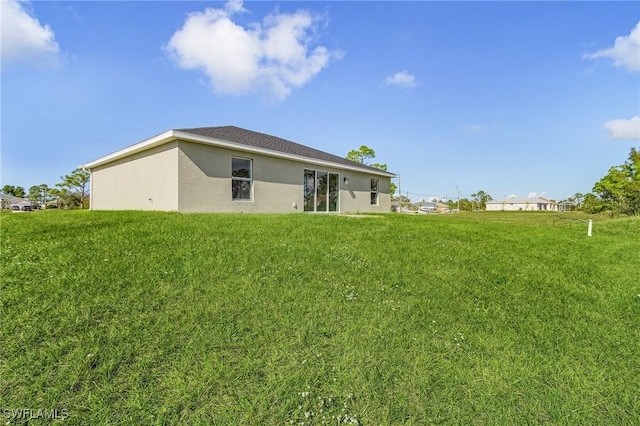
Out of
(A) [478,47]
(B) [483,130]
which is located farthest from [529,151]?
(A) [478,47]

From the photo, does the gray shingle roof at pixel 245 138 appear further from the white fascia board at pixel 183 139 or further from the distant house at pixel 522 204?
the distant house at pixel 522 204

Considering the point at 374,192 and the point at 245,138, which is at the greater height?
the point at 245,138

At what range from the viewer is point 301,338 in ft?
8.75

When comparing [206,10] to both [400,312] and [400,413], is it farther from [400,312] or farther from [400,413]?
[400,413]

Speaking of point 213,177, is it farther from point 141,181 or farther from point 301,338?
point 301,338

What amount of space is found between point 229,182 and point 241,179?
55cm

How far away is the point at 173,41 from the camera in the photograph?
31.0ft

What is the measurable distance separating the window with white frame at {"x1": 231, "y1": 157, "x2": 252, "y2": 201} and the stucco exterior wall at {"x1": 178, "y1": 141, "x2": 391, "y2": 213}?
154mm

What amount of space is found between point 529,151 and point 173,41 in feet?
73.9

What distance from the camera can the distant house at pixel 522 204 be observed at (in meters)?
74.7

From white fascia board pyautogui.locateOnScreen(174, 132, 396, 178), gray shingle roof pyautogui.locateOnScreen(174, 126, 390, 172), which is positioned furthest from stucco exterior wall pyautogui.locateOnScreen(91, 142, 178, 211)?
gray shingle roof pyautogui.locateOnScreen(174, 126, 390, 172)

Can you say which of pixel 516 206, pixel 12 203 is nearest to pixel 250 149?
pixel 12 203

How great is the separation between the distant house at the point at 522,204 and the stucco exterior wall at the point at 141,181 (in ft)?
269

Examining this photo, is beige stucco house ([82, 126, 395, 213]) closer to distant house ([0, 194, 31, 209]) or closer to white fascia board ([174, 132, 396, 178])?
white fascia board ([174, 132, 396, 178])
